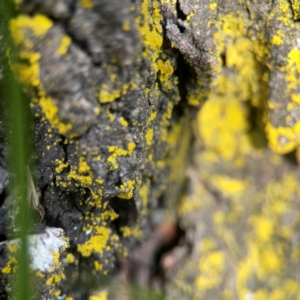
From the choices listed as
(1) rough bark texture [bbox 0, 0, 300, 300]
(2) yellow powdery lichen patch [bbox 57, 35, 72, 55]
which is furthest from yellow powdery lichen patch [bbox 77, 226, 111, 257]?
(2) yellow powdery lichen patch [bbox 57, 35, 72, 55]

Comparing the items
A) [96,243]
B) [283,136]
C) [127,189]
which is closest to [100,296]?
[96,243]

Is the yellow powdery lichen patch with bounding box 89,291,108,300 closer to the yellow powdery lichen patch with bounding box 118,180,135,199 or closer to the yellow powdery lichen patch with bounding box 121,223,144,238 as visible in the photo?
the yellow powdery lichen patch with bounding box 121,223,144,238

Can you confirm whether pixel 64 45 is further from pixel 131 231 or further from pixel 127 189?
pixel 131 231

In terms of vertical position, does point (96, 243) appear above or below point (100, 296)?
above

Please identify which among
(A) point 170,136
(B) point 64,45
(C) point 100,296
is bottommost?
(C) point 100,296

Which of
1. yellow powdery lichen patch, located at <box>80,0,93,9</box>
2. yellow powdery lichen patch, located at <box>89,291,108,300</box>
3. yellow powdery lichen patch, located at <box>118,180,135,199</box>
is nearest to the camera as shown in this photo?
yellow powdery lichen patch, located at <box>80,0,93,9</box>

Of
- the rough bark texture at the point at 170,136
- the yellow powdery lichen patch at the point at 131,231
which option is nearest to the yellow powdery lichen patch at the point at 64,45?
the rough bark texture at the point at 170,136

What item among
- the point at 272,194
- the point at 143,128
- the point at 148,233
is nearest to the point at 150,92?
the point at 143,128

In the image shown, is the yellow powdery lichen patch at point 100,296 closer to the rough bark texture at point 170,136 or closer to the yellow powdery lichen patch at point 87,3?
the rough bark texture at point 170,136

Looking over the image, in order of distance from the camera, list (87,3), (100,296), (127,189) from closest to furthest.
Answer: (87,3)
(127,189)
(100,296)
